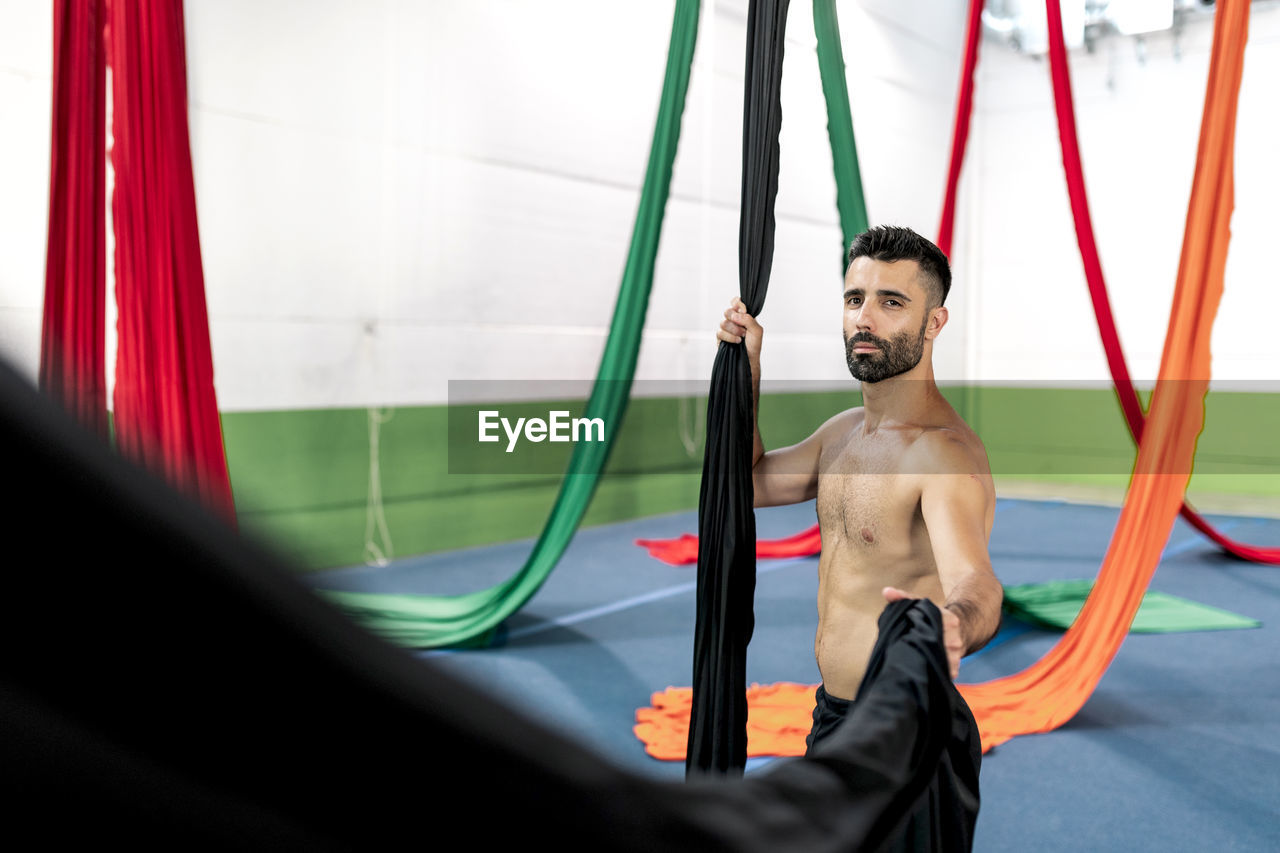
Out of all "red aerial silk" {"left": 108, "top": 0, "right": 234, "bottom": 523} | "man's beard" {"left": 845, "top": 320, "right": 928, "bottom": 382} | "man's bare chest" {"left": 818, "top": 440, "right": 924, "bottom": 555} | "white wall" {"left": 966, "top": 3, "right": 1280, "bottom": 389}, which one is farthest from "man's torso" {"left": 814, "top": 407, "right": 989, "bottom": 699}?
"white wall" {"left": 966, "top": 3, "right": 1280, "bottom": 389}

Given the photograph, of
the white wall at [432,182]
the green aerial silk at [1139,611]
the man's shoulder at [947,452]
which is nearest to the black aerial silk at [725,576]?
the man's shoulder at [947,452]

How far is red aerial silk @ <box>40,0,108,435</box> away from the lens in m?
2.76

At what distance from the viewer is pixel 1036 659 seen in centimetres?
377

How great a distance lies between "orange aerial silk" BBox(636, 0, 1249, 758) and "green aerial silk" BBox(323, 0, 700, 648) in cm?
74

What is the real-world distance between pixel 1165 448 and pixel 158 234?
113 inches

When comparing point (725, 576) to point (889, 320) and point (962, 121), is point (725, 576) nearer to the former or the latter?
point (889, 320)

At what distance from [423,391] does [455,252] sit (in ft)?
2.42

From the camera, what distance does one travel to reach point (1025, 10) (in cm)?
796

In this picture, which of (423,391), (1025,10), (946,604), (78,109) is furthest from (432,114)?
(1025,10)

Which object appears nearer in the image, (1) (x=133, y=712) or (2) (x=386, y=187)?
(1) (x=133, y=712)

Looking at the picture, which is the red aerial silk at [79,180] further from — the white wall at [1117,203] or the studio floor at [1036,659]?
the white wall at [1117,203]

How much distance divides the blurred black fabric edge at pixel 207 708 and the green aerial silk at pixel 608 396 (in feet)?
8.89

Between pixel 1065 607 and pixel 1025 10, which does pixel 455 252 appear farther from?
pixel 1025 10

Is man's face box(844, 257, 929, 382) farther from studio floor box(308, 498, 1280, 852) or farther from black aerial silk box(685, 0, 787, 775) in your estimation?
studio floor box(308, 498, 1280, 852)
